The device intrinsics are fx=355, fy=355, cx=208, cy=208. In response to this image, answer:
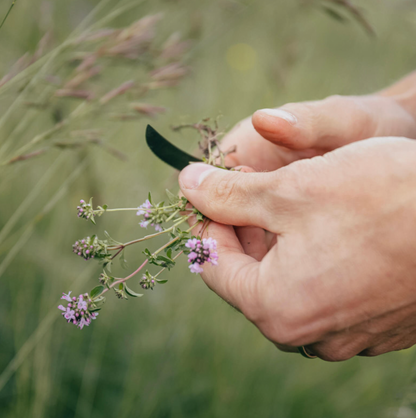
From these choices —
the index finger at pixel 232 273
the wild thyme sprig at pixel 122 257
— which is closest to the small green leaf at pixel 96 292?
the wild thyme sprig at pixel 122 257

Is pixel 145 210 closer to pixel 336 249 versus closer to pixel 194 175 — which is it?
pixel 194 175

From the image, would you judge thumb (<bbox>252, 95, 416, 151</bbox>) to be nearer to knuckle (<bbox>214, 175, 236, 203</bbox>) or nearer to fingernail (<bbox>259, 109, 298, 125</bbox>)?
fingernail (<bbox>259, 109, 298, 125</bbox>)

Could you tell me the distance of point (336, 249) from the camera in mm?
763

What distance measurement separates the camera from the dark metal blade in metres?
0.94

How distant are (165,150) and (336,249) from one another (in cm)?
52

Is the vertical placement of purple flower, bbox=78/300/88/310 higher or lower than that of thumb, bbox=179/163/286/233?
lower

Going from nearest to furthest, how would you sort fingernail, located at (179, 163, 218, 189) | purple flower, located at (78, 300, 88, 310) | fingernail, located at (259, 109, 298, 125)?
1. purple flower, located at (78, 300, 88, 310)
2. fingernail, located at (179, 163, 218, 189)
3. fingernail, located at (259, 109, 298, 125)

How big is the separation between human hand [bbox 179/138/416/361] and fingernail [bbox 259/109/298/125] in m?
0.28

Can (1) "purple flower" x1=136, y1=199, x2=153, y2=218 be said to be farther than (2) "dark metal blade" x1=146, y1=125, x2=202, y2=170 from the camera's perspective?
No

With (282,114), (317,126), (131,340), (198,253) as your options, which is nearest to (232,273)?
(198,253)

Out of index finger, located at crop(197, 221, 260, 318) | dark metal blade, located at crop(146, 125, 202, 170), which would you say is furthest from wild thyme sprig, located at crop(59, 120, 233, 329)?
dark metal blade, located at crop(146, 125, 202, 170)

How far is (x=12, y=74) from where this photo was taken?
0.99m

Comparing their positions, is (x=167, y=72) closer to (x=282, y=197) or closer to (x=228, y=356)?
(x=282, y=197)

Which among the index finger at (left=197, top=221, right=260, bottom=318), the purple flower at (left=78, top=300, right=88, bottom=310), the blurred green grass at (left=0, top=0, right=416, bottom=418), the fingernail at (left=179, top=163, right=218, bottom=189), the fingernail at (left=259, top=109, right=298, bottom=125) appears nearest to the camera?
the purple flower at (left=78, top=300, right=88, bottom=310)
